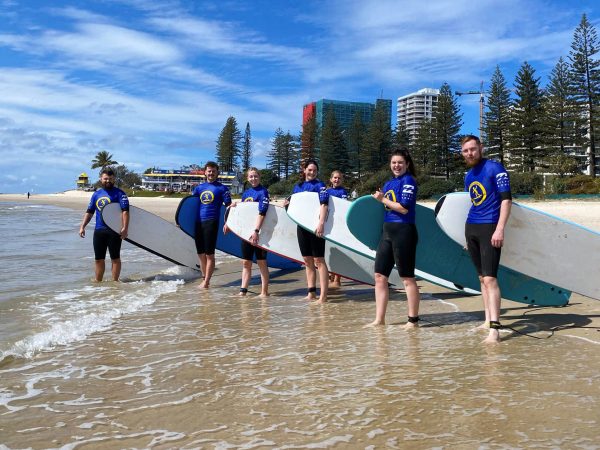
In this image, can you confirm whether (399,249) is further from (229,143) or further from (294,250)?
(229,143)

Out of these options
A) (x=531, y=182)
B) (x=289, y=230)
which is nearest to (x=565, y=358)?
(x=289, y=230)

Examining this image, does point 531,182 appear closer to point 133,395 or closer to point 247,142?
point 133,395

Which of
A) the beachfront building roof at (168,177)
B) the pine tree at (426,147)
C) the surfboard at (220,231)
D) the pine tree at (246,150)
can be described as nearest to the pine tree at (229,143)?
the pine tree at (246,150)

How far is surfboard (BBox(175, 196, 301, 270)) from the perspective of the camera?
733 centimetres

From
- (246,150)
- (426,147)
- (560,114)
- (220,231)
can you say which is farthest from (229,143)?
(220,231)

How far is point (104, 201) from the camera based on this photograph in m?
7.08

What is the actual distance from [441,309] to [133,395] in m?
3.48

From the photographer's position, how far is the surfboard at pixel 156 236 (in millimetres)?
7137

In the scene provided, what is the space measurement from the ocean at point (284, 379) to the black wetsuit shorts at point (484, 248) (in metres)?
0.57

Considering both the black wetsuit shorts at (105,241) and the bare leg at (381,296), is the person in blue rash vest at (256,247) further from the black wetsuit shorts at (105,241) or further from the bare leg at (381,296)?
the bare leg at (381,296)

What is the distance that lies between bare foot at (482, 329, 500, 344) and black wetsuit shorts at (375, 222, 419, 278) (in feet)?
2.47

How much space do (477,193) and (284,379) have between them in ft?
6.96

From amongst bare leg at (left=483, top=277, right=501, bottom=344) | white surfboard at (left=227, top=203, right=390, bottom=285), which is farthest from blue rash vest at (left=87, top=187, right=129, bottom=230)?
bare leg at (left=483, top=277, right=501, bottom=344)

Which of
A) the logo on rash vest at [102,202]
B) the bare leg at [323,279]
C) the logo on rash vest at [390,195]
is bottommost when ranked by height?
the bare leg at [323,279]
